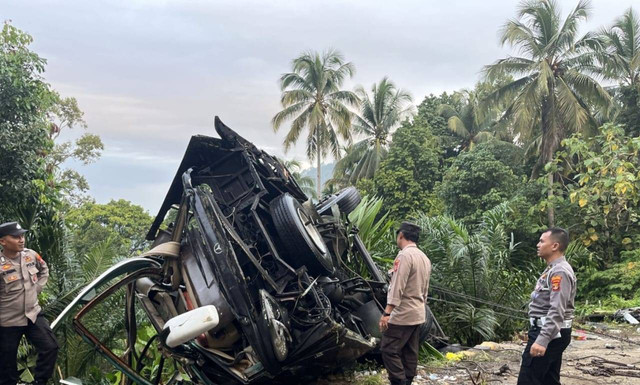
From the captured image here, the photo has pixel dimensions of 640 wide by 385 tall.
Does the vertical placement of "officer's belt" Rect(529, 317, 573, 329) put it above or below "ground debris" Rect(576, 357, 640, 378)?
above

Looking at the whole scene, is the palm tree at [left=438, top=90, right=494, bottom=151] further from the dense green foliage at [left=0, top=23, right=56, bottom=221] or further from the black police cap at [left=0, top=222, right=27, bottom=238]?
the black police cap at [left=0, top=222, right=27, bottom=238]

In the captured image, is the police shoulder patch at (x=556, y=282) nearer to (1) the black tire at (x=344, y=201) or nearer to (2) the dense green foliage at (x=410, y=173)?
(1) the black tire at (x=344, y=201)

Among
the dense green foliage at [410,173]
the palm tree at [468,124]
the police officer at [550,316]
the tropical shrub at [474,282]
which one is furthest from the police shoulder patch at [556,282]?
the palm tree at [468,124]

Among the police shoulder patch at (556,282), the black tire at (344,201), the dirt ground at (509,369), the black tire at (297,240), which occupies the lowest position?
the dirt ground at (509,369)

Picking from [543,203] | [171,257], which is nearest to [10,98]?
[171,257]

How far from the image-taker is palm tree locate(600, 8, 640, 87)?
21.8 metres

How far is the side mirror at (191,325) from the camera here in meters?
4.00

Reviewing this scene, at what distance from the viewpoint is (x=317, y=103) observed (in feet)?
109

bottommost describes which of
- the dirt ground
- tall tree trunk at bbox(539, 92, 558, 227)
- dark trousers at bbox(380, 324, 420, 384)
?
the dirt ground

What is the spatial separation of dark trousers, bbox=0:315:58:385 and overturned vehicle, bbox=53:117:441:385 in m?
0.26

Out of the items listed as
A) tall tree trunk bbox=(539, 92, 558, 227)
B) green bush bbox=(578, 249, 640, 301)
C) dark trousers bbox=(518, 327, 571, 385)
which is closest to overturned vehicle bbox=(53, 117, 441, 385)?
dark trousers bbox=(518, 327, 571, 385)

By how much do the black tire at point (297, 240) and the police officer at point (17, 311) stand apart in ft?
6.44

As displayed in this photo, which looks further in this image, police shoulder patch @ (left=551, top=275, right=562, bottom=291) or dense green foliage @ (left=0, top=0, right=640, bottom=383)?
dense green foliage @ (left=0, top=0, right=640, bottom=383)

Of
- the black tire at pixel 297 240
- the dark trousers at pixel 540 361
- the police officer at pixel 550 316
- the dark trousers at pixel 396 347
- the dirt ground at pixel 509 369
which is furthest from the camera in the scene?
the dirt ground at pixel 509 369
